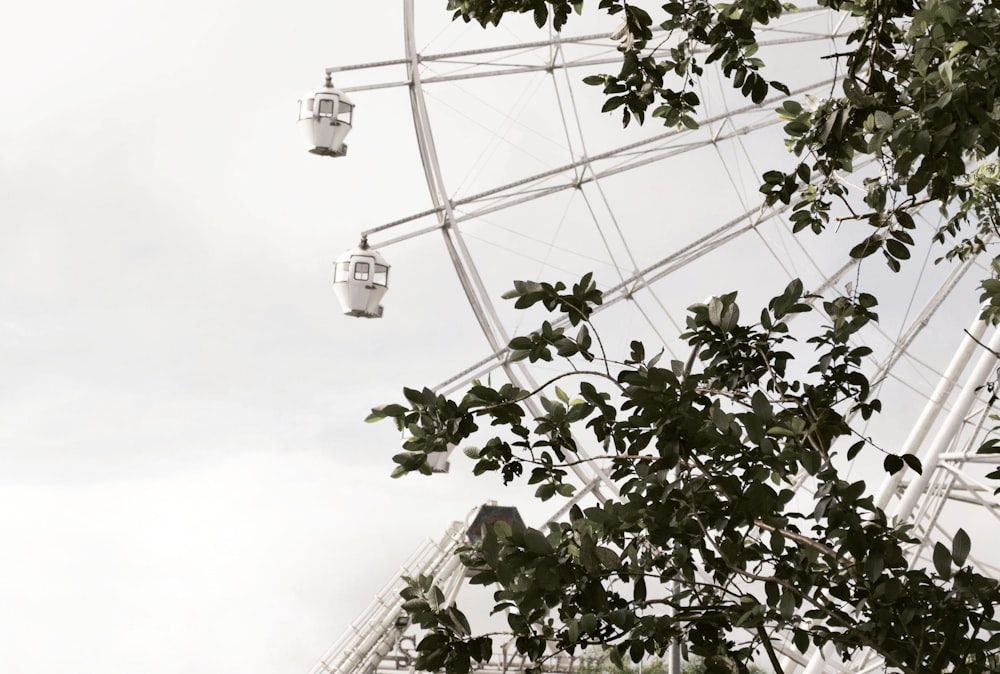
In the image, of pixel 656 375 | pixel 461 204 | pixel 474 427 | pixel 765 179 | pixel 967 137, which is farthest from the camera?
pixel 461 204

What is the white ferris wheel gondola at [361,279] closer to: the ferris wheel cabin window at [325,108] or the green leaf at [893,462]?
the ferris wheel cabin window at [325,108]

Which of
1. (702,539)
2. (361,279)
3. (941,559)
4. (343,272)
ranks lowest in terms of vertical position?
(941,559)

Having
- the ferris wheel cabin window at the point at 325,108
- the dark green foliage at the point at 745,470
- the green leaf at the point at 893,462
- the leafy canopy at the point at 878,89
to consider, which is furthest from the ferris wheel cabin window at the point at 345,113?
the green leaf at the point at 893,462

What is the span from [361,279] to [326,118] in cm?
188

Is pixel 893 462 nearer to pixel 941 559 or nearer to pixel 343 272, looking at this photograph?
pixel 941 559

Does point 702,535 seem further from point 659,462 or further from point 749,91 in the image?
point 749,91

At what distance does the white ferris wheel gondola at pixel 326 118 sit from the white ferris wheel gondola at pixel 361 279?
1.32 meters

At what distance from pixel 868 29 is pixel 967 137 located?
677mm

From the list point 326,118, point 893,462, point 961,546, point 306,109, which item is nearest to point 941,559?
point 961,546

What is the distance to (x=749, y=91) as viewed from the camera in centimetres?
340

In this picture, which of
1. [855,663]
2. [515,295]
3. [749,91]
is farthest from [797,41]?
[515,295]

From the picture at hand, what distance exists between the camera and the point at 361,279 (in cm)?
1303

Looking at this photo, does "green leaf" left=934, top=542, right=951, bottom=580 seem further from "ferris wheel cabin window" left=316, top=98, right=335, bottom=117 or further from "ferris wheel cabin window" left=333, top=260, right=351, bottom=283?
"ferris wheel cabin window" left=316, top=98, right=335, bottom=117

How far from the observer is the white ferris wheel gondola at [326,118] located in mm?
13164
